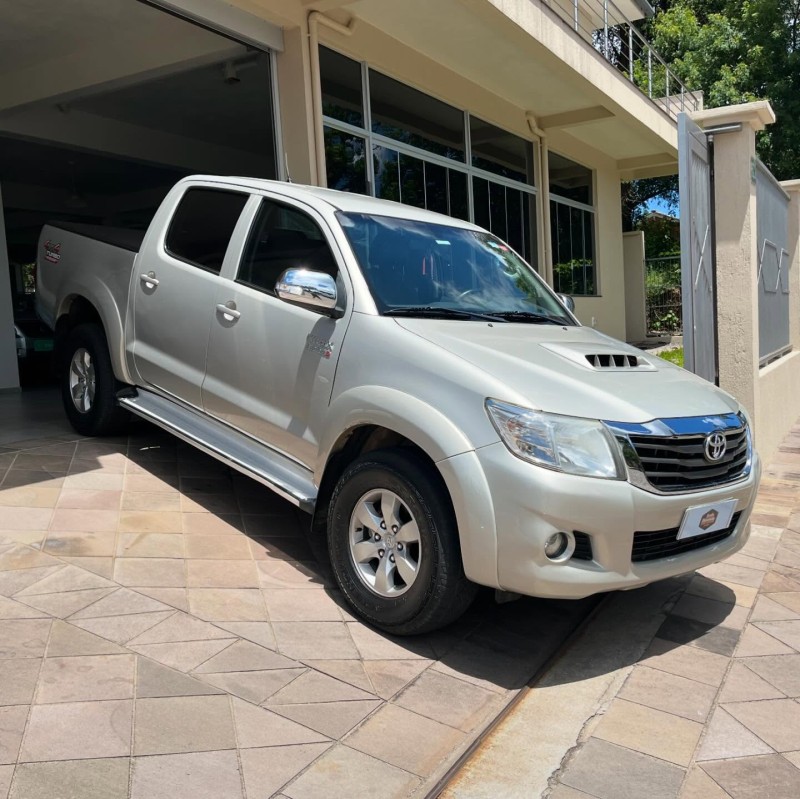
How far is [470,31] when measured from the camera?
10.1 meters

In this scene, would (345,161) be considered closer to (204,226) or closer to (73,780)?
(204,226)

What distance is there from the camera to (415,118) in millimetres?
11445

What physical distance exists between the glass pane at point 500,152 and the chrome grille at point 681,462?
1027cm

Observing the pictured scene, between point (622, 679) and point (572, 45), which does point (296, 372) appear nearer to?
point (622, 679)

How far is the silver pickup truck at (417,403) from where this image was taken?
3.26m

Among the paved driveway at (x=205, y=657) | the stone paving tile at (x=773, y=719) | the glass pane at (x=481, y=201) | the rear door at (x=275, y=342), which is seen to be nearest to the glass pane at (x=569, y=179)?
the glass pane at (x=481, y=201)

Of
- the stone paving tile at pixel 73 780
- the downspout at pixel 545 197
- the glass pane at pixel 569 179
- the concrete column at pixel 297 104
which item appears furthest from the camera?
the glass pane at pixel 569 179

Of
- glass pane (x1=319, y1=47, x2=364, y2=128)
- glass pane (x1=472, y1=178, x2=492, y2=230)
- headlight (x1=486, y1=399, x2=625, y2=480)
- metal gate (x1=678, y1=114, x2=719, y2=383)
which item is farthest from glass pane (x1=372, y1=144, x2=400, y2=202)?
headlight (x1=486, y1=399, x2=625, y2=480)

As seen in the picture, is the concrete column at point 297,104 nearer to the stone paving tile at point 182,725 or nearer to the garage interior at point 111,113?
the garage interior at point 111,113

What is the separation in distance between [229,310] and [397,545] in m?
1.77

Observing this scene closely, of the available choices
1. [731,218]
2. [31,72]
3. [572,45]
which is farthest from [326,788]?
[31,72]

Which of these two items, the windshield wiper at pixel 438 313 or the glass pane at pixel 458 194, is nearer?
the windshield wiper at pixel 438 313

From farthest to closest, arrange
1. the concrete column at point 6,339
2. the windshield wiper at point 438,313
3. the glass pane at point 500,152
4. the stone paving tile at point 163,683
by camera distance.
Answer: the glass pane at point 500,152
the concrete column at point 6,339
the windshield wiper at point 438,313
the stone paving tile at point 163,683

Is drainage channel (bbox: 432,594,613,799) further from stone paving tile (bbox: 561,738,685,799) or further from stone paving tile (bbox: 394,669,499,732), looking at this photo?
stone paving tile (bbox: 561,738,685,799)
